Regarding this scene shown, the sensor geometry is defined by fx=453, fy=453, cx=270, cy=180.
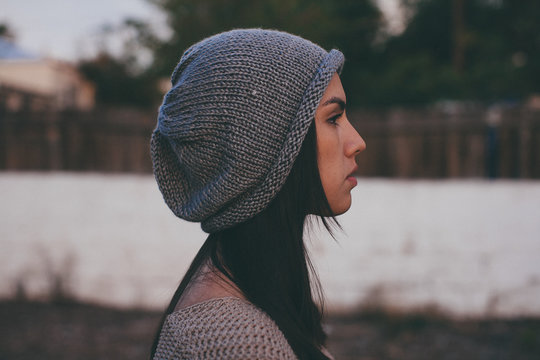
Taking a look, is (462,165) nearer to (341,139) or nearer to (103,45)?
(341,139)

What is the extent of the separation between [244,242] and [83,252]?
4009 mm

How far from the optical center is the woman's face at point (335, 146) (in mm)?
1303

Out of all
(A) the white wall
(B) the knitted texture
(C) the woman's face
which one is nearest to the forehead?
(C) the woman's face

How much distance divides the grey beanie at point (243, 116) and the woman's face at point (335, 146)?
0.06 metres

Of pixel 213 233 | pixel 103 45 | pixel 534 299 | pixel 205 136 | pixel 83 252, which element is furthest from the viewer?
pixel 103 45

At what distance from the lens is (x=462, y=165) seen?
14.8ft

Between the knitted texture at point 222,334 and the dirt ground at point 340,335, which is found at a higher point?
the knitted texture at point 222,334

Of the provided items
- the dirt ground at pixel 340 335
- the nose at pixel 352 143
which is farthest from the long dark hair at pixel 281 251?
the dirt ground at pixel 340 335

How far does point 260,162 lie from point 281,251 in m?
0.26

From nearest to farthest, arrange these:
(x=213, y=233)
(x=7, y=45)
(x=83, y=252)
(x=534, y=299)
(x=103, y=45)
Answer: (x=213, y=233), (x=534, y=299), (x=83, y=252), (x=103, y=45), (x=7, y=45)

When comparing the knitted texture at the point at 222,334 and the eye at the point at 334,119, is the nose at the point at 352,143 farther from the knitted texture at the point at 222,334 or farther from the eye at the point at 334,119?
the knitted texture at the point at 222,334

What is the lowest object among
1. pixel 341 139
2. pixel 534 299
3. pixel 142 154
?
pixel 534 299

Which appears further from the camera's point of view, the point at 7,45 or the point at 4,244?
the point at 7,45

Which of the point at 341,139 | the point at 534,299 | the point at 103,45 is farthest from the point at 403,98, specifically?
the point at 341,139
